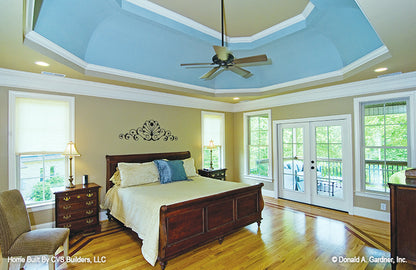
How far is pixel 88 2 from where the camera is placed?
2.68 meters

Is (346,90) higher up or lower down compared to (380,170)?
higher up

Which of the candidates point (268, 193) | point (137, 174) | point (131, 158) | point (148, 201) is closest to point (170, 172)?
point (137, 174)

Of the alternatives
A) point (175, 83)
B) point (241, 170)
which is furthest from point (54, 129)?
point (241, 170)

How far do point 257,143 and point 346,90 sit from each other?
2.51 meters

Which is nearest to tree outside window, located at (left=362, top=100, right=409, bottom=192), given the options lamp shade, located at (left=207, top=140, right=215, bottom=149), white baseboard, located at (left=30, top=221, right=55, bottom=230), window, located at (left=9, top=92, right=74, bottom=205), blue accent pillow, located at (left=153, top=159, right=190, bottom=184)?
lamp shade, located at (left=207, top=140, right=215, bottom=149)

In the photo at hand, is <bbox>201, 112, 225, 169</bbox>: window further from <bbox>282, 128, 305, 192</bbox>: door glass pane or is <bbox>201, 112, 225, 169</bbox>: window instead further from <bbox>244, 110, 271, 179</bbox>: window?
<bbox>282, 128, 305, 192</bbox>: door glass pane

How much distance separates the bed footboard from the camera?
2.58 m

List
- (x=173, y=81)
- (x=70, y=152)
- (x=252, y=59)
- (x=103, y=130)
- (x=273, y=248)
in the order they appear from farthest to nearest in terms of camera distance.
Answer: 1. (x=173, y=81)
2. (x=103, y=130)
3. (x=70, y=152)
4. (x=273, y=248)
5. (x=252, y=59)

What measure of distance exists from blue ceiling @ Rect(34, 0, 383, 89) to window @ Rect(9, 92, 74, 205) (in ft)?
3.50

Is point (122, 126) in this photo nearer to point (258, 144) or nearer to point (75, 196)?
point (75, 196)

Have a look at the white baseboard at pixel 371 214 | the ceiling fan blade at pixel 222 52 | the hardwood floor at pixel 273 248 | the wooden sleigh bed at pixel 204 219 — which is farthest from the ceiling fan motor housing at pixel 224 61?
the white baseboard at pixel 371 214

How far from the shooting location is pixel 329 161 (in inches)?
184

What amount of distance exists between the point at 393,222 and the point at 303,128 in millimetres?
2855

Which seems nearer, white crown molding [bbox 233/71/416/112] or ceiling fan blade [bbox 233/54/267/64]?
ceiling fan blade [bbox 233/54/267/64]
